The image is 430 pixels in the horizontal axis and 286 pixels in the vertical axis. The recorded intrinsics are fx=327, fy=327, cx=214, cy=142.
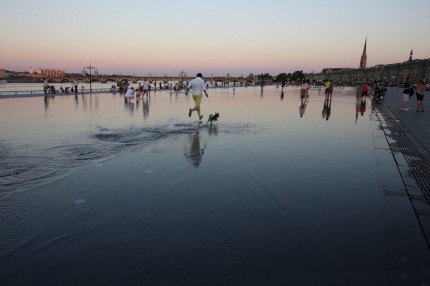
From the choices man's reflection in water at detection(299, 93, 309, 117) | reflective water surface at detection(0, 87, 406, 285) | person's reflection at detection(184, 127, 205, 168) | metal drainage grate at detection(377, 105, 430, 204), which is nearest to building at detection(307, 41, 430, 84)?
man's reflection in water at detection(299, 93, 309, 117)

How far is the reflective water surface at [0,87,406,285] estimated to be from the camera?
294cm

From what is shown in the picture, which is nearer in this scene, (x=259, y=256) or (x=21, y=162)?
(x=259, y=256)

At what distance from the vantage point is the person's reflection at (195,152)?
264 inches

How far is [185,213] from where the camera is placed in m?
4.09

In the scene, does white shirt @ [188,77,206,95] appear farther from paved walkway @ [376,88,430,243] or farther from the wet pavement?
paved walkway @ [376,88,430,243]

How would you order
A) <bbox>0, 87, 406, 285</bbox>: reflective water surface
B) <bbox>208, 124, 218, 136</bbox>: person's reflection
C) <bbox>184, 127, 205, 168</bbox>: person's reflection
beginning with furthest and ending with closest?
<bbox>208, 124, 218, 136</bbox>: person's reflection < <bbox>184, 127, 205, 168</bbox>: person's reflection < <bbox>0, 87, 406, 285</bbox>: reflective water surface

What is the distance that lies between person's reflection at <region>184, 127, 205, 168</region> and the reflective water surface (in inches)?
1.0

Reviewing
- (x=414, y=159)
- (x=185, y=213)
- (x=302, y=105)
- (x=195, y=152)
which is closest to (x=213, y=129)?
(x=195, y=152)

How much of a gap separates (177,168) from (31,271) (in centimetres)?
350

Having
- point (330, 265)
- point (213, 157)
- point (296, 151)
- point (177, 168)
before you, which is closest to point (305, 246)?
point (330, 265)

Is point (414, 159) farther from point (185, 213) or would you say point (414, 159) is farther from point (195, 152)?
point (185, 213)

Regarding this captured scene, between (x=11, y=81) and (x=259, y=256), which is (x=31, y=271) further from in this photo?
(x=11, y=81)

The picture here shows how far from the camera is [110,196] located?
4680mm

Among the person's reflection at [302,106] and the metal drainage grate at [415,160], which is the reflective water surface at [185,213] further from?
the person's reflection at [302,106]
